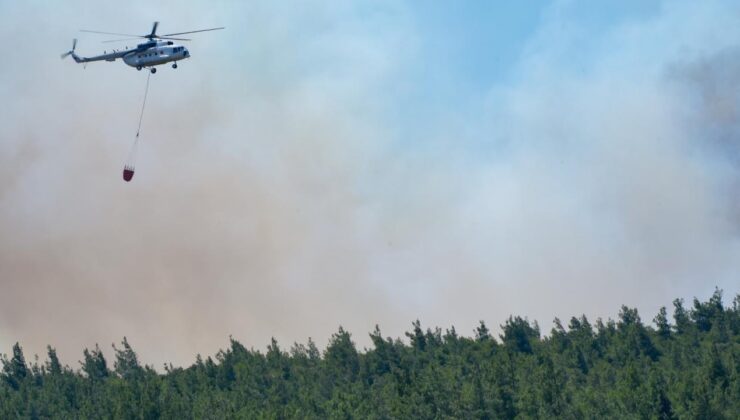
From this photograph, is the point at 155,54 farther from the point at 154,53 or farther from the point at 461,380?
the point at 461,380

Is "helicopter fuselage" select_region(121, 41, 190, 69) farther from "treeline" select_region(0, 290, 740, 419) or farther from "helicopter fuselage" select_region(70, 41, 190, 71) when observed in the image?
"treeline" select_region(0, 290, 740, 419)

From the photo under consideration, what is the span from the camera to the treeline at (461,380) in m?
129

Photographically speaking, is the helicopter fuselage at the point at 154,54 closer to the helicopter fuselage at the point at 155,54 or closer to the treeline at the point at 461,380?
the helicopter fuselage at the point at 155,54

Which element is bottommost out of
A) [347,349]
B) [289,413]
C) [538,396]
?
[538,396]

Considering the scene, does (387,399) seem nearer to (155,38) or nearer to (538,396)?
(538,396)

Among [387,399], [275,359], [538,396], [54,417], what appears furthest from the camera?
[275,359]

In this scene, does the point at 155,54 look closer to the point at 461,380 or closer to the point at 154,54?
the point at 154,54

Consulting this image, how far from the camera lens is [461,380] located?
495 feet

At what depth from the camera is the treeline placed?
424ft

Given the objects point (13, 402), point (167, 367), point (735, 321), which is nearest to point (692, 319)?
point (735, 321)

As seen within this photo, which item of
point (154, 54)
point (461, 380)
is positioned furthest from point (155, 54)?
point (461, 380)

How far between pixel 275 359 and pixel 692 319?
4636cm

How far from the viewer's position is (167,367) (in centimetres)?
19225

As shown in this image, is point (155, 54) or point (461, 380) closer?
point (155, 54)
